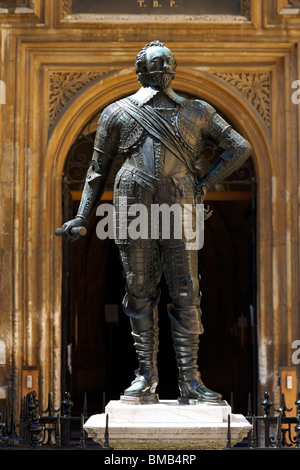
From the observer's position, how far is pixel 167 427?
4527mm

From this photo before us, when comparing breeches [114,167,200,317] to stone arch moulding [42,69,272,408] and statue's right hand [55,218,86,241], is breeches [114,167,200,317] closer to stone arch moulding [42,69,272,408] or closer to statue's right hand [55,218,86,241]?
statue's right hand [55,218,86,241]

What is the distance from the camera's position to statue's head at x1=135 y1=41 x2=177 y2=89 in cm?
490

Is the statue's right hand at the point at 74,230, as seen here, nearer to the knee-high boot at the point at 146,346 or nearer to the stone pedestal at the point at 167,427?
the knee-high boot at the point at 146,346

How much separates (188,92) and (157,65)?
14.5 feet

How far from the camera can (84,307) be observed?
47.7ft

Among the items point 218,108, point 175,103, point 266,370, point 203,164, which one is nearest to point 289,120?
point 218,108

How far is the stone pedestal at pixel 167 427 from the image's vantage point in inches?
179

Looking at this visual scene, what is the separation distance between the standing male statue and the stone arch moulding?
13.4 feet

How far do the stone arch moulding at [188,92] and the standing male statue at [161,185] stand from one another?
4.08m

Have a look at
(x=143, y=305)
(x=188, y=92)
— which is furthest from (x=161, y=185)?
(x=188, y=92)

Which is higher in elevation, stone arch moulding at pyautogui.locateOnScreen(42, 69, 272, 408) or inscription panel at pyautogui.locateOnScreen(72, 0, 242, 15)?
inscription panel at pyautogui.locateOnScreen(72, 0, 242, 15)

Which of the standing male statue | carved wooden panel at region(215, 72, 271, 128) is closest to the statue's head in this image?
the standing male statue

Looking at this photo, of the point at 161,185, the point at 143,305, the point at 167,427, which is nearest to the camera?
the point at 167,427

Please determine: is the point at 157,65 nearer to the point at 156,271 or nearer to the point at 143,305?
the point at 156,271
